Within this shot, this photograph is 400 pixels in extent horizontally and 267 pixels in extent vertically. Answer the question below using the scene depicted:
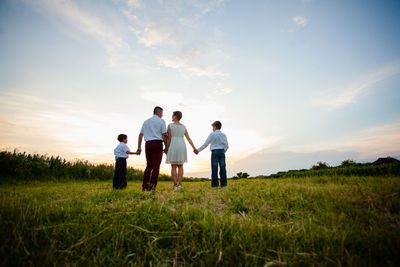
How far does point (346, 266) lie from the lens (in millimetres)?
1747

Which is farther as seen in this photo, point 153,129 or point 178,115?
point 178,115

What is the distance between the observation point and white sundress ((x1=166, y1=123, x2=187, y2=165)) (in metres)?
7.30

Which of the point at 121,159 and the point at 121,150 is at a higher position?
the point at 121,150

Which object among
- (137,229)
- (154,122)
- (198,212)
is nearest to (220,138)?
(154,122)

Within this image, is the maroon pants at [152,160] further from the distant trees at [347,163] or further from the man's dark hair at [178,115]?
the distant trees at [347,163]

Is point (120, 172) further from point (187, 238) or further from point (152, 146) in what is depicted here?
point (187, 238)

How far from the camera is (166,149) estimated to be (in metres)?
7.70

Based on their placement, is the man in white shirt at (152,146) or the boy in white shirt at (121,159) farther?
the boy in white shirt at (121,159)

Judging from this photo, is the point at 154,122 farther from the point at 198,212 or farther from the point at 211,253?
the point at 211,253

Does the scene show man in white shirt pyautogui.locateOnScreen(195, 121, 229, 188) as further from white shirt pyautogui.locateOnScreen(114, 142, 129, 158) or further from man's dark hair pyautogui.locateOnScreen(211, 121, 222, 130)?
white shirt pyautogui.locateOnScreen(114, 142, 129, 158)

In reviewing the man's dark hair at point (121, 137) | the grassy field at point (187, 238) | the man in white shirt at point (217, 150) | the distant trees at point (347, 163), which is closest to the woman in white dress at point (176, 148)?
the man in white shirt at point (217, 150)

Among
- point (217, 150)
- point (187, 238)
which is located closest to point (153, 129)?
point (217, 150)

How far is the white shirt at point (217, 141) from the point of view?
798 centimetres

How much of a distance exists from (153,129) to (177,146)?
1.25 metres
